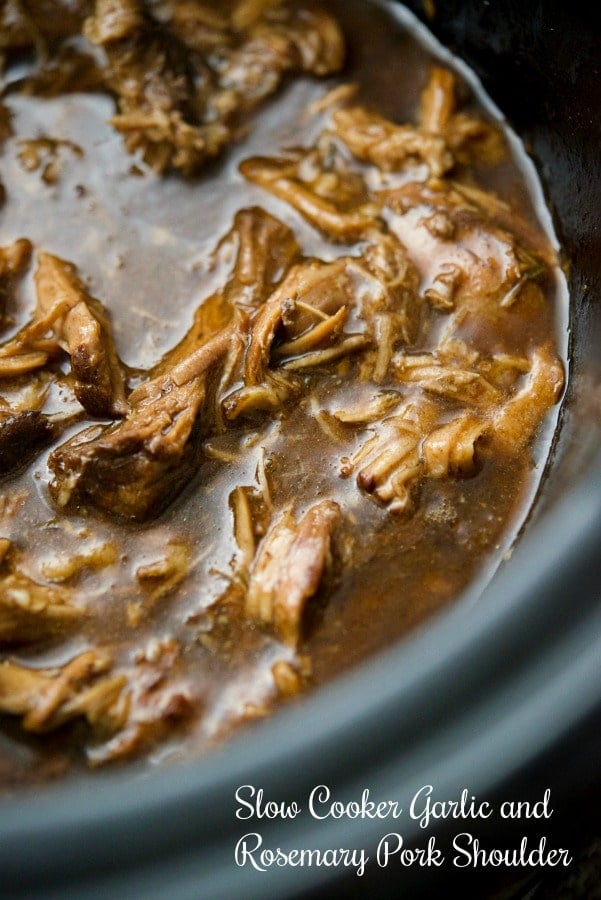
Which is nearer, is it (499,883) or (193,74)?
(499,883)

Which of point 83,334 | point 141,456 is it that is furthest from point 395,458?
point 83,334

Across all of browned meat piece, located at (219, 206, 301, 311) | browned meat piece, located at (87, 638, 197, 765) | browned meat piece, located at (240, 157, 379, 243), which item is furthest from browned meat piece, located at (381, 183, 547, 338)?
browned meat piece, located at (87, 638, 197, 765)

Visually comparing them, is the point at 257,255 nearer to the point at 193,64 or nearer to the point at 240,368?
the point at 240,368

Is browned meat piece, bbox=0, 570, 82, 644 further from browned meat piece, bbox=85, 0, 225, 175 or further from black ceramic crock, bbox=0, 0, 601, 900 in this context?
browned meat piece, bbox=85, 0, 225, 175

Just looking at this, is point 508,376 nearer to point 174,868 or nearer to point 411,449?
point 411,449

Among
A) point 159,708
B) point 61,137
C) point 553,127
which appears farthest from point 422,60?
point 159,708

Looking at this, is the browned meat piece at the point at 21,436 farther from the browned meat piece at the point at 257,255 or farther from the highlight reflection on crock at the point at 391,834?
the highlight reflection on crock at the point at 391,834
